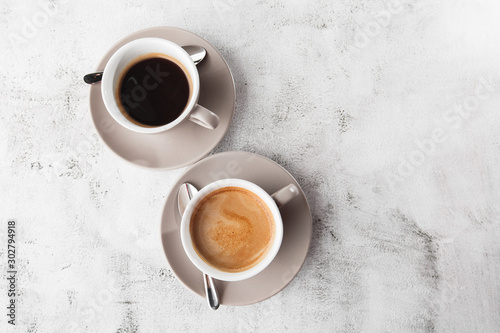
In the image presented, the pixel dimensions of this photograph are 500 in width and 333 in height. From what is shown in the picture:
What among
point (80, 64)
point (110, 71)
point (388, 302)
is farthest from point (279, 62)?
point (388, 302)

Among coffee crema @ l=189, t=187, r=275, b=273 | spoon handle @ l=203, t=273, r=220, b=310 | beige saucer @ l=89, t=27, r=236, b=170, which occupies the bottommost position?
spoon handle @ l=203, t=273, r=220, b=310

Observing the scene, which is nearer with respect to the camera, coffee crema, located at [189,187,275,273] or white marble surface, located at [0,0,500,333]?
coffee crema, located at [189,187,275,273]

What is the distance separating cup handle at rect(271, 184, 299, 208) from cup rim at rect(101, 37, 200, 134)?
29 centimetres

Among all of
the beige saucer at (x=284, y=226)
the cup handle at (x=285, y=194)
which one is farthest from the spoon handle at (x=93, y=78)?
the cup handle at (x=285, y=194)

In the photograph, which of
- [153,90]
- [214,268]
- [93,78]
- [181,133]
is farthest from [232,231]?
[93,78]

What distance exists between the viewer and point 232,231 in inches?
40.2

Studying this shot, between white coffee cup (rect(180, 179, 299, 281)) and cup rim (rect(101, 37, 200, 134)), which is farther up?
cup rim (rect(101, 37, 200, 134))

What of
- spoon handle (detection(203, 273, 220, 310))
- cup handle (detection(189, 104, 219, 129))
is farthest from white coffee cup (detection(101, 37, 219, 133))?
spoon handle (detection(203, 273, 220, 310))

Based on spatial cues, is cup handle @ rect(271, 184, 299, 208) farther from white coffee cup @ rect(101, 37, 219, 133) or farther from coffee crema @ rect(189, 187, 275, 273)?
white coffee cup @ rect(101, 37, 219, 133)

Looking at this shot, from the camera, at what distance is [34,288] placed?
3.80 ft

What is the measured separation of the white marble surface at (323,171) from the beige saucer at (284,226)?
0.11 metres

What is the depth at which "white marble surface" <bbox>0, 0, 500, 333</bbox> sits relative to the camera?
44.4 inches

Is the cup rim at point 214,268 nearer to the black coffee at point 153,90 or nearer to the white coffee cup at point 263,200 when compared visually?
the white coffee cup at point 263,200

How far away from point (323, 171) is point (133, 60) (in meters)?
0.60
